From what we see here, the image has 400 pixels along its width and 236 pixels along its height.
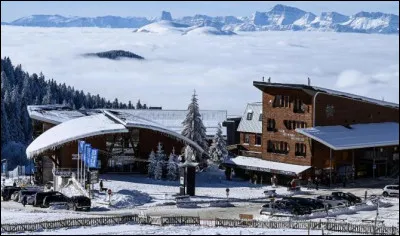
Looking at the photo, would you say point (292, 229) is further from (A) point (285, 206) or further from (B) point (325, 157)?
(B) point (325, 157)

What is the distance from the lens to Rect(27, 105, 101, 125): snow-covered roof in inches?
3017

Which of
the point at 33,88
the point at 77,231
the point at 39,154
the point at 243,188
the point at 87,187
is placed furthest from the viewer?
the point at 33,88

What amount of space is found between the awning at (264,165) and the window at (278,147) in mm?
966

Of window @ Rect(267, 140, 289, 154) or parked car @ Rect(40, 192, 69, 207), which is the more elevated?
window @ Rect(267, 140, 289, 154)

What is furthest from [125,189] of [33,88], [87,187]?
[33,88]

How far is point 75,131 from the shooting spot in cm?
6594

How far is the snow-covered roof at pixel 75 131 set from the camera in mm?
64500

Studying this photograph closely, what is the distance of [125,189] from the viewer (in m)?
57.3

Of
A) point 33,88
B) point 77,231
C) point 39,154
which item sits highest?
point 33,88

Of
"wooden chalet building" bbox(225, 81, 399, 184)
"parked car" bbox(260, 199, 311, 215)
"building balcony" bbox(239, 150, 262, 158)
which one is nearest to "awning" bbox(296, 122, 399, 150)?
"wooden chalet building" bbox(225, 81, 399, 184)

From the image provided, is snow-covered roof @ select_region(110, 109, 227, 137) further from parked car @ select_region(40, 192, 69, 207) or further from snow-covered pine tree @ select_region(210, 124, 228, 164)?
parked car @ select_region(40, 192, 69, 207)

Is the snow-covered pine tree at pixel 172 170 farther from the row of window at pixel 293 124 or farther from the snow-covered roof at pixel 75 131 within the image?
the row of window at pixel 293 124

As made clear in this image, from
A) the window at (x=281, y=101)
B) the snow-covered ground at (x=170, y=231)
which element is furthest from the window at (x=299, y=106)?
the snow-covered ground at (x=170, y=231)

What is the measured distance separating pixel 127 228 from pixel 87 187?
1633cm
